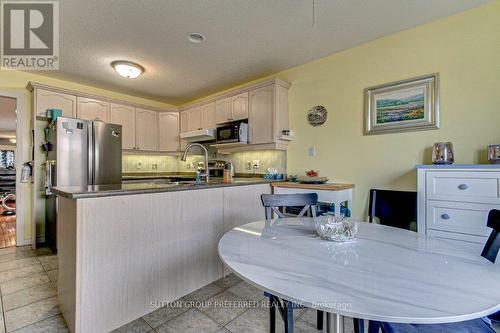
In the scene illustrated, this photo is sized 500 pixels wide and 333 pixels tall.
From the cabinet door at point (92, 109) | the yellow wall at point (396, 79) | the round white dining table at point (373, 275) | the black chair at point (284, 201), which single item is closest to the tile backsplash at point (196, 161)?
the yellow wall at point (396, 79)

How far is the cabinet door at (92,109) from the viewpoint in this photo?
3648 mm

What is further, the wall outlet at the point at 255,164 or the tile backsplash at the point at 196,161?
the wall outlet at the point at 255,164

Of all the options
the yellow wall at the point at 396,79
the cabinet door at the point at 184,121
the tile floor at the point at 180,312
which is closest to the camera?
the tile floor at the point at 180,312

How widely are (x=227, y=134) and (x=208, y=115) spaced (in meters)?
0.74

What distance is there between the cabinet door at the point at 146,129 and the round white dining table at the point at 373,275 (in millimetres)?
3876

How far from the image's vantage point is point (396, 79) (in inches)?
95.7

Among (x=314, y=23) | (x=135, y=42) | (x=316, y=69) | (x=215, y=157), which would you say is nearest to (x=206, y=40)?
(x=135, y=42)

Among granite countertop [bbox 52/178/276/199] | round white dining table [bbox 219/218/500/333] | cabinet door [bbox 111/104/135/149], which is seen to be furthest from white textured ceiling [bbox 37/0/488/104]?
round white dining table [bbox 219/218/500/333]

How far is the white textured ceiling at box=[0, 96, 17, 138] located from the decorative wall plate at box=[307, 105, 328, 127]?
4.40 m

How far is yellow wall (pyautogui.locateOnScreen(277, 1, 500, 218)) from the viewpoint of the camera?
1998mm

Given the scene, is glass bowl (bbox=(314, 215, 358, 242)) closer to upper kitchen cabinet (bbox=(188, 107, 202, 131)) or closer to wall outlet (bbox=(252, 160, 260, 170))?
wall outlet (bbox=(252, 160, 260, 170))

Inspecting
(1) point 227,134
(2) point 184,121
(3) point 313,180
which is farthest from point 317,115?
(2) point 184,121

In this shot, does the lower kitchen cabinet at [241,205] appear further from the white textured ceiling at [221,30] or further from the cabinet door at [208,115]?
the cabinet door at [208,115]

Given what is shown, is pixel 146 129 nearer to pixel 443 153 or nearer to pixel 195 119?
pixel 195 119
